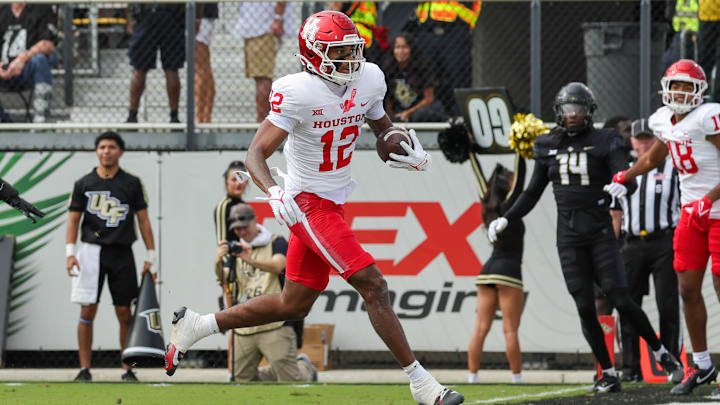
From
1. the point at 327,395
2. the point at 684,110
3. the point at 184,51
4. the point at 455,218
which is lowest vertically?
the point at 327,395

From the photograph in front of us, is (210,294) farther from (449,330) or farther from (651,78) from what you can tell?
(651,78)

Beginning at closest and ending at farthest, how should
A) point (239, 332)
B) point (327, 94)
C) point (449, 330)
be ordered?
1. point (327, 94)
2. point (239, 332)
3. point (449, 330)

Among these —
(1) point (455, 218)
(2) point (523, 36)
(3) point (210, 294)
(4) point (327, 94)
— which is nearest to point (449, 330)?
(1) point (455, 218)

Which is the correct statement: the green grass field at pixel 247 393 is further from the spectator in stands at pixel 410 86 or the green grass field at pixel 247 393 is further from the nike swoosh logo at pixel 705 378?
the spectator in stands at pixel 410 86

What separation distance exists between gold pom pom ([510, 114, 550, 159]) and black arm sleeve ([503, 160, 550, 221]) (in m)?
0.53

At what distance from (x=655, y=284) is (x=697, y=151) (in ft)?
6.37

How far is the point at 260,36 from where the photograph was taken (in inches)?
454

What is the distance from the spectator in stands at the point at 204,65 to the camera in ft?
37.0

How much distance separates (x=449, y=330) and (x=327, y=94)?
515cm

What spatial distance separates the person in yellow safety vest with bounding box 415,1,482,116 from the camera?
1113 cm

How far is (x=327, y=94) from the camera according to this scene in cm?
608

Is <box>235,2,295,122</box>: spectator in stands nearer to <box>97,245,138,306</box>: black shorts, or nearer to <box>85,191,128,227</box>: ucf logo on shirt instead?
<box>85,191,128,227</box>: ucf logo on shirt

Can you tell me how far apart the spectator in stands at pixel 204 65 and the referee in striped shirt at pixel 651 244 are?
13.1 feet

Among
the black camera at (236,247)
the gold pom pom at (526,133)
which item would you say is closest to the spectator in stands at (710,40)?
the gold pom pom at (526,133)
